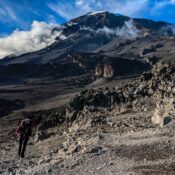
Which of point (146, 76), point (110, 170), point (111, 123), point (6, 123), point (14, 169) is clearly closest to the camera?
point (110, 170)

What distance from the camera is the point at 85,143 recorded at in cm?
1777

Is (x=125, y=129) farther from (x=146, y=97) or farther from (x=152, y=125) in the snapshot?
(x=146, y=97)

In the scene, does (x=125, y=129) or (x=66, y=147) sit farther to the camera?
(x=125, y=129)

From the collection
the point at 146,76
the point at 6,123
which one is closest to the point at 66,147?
the point at 146,76

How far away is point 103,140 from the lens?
59.6 feet

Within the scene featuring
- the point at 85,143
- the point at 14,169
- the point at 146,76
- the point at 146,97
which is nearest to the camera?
the point at 14,169

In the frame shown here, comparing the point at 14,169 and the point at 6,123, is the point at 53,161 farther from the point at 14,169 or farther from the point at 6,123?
the point at 6,123

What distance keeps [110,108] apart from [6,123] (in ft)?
143

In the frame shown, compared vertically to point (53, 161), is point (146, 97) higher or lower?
higher

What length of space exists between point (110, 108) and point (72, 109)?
629cm

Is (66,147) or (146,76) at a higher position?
(146,76)

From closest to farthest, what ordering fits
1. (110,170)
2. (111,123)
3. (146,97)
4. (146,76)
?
1. (110,170)
2. (111,123)
3. (146,97)
4. (146,76)

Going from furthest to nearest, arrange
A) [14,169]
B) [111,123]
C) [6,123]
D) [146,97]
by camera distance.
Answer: [6,123] → [146,97] → [111,123] → [14,169]

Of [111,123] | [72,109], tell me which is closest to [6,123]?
[72,109]
